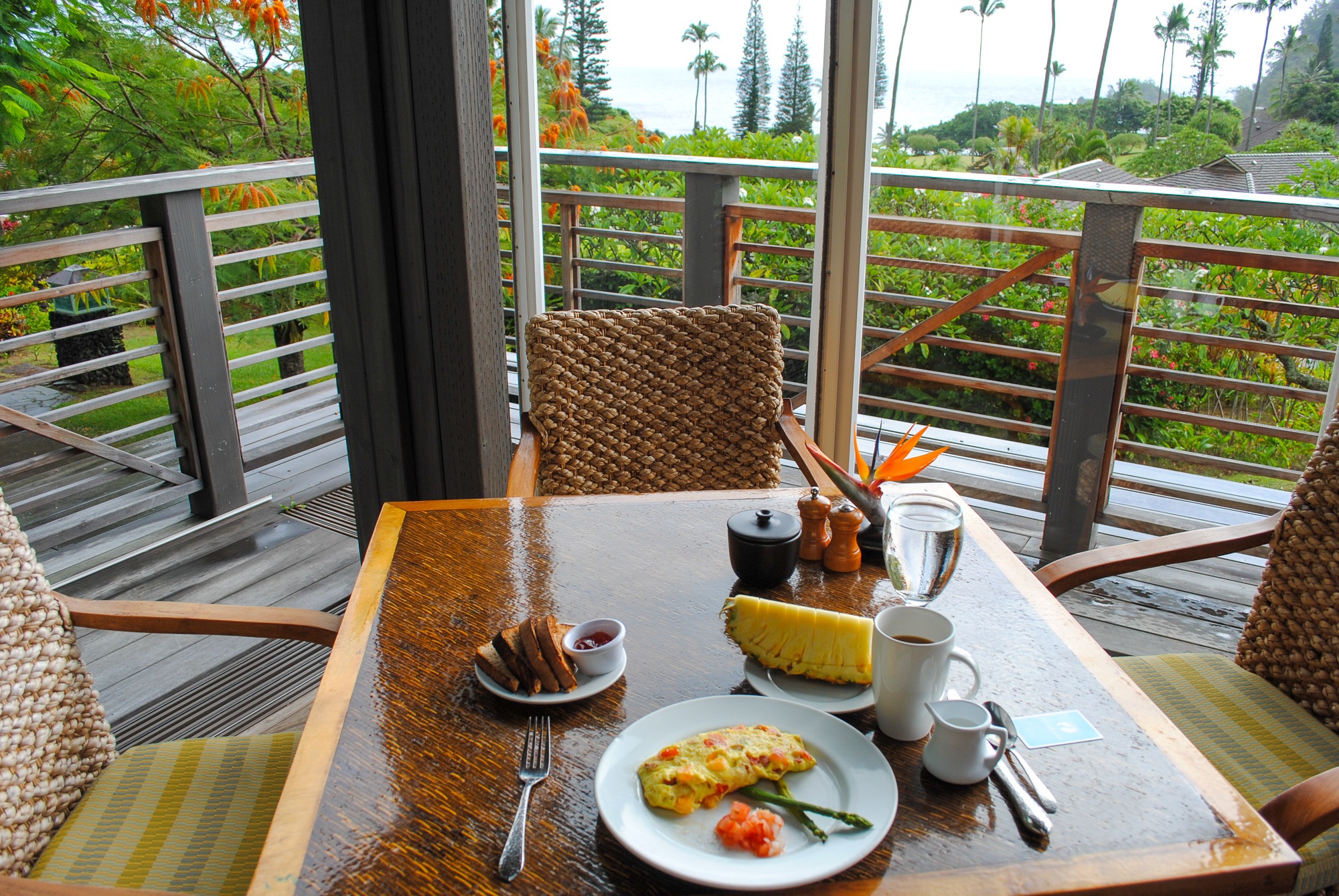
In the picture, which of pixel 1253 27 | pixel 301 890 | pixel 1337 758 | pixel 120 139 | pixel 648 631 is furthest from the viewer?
pixel 120 139

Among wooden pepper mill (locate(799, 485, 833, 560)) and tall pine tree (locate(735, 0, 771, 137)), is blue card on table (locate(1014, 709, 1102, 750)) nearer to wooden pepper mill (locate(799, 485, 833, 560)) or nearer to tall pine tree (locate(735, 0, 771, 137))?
wooden pepper mill (locate(799, 485, 833, 560))

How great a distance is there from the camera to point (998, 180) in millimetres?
2154

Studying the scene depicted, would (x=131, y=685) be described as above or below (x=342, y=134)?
below

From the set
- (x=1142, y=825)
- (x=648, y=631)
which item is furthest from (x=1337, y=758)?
(x=648, y=631)

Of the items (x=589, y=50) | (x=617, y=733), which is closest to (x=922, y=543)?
(x=617, y=733)

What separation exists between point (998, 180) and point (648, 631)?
1.57 m

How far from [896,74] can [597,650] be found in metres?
1.76

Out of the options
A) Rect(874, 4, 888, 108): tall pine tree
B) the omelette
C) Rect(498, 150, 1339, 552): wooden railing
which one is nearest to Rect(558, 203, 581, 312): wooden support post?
Rect(498, 150, 1339, 552): wooden railing

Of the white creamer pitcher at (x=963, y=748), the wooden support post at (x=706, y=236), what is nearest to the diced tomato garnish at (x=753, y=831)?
the white creamer pitcher at (x=963, y=748)

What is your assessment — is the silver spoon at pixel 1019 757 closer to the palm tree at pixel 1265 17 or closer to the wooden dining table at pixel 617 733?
the wooden dining table at pixel 617 733

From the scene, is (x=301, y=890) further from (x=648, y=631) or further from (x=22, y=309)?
(x=22, y=309)

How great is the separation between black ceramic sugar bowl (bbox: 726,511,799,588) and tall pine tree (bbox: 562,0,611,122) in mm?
1629

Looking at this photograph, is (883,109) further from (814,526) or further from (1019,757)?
(1019,757)

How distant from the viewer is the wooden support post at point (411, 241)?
203 centimetres
